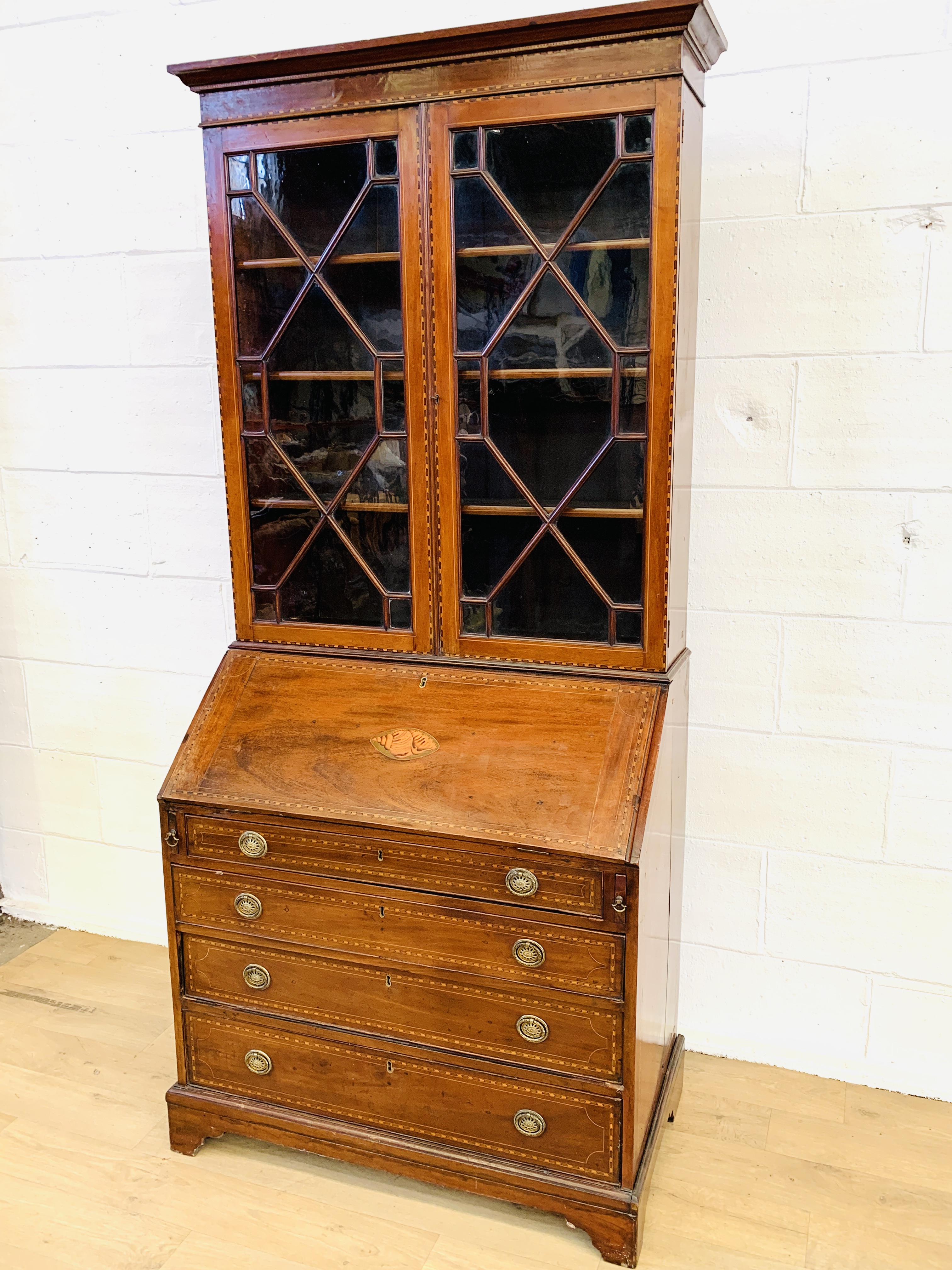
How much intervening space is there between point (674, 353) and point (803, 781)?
40.8 inches

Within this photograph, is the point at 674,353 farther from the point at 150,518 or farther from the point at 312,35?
the point at 150,518

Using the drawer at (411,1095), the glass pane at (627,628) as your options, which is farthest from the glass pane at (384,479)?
the drawer at (411,1095)

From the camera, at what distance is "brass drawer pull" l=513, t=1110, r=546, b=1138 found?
1863mm

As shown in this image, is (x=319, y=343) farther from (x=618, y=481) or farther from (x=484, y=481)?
(x=618, y=481)

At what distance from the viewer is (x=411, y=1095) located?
6.42 ft

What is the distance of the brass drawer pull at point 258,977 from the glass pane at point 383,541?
0.74 m

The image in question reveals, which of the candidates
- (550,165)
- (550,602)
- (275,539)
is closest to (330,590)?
(275,539)

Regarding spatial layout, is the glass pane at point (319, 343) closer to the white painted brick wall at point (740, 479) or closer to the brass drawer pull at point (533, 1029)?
the white painted brick wall at point (740, 479)

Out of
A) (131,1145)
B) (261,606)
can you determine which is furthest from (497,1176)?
(261,606)

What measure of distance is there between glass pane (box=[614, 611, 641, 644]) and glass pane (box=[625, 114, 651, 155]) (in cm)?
78

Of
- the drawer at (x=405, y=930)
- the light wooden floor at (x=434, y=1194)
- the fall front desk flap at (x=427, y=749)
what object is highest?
the fall front desk flap at (x=427, y=749)

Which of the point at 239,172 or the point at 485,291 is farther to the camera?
the point at 239,172

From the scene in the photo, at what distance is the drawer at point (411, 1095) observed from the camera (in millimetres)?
1842

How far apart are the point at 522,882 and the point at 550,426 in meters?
0.82
